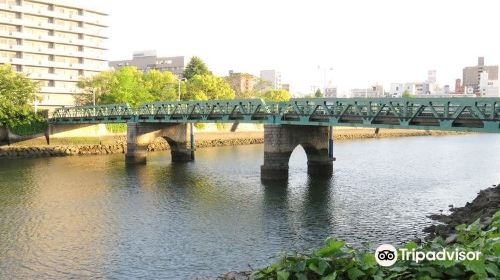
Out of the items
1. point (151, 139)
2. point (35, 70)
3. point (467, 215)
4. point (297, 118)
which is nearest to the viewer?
point (467, 215)

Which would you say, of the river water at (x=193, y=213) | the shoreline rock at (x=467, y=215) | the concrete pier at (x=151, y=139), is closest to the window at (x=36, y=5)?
the concrete pier at (x=151, y=139)

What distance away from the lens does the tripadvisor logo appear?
13727 mm

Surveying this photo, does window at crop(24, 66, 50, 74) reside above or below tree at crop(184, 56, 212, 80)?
below

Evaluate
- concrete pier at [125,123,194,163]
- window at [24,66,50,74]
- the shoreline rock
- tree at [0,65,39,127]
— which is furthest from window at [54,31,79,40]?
the shoreline rock

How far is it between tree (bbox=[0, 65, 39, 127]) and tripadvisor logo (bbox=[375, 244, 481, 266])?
252 feet

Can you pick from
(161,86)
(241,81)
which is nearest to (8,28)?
(161,86)

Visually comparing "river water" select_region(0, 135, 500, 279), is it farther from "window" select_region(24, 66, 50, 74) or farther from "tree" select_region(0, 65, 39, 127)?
"window" select_region(24, 66, 50, 74)

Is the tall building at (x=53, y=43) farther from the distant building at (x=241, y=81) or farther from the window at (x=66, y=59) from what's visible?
the distant building at (x=241, y=81)

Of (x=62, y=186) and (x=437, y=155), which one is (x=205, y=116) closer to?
(x=62, y=186)

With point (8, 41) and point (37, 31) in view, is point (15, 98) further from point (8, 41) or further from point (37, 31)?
point (37, 31)

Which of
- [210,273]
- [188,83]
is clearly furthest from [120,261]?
[188,83]

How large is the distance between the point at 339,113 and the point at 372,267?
34.9 meters

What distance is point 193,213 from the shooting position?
37.5m

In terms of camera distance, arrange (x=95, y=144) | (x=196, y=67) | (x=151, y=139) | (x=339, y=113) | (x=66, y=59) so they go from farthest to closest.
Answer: (x=196, y=67), (x=66, y=59), (x=95, y=144), (x=151, y=139), (x=339, y=113)
